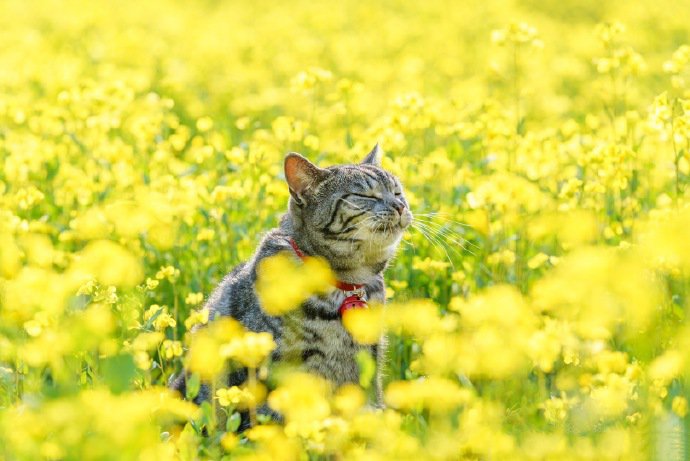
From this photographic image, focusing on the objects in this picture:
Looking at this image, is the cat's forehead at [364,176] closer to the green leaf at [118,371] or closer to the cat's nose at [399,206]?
the cat's nose at [399,206]

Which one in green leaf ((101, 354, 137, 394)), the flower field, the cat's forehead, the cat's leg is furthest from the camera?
the cat's forehead

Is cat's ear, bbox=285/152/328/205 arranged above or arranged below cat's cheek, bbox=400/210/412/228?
above

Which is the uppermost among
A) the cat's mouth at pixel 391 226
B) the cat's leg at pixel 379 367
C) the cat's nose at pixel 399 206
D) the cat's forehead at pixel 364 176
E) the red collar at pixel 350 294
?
the cat's forehead at pixel 364 176

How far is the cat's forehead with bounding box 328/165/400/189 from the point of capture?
5.32 meters

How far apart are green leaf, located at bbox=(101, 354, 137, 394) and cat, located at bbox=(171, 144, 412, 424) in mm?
1620

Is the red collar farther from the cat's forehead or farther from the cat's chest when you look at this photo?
the cat's forehead

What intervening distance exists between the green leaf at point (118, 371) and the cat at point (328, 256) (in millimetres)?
1620

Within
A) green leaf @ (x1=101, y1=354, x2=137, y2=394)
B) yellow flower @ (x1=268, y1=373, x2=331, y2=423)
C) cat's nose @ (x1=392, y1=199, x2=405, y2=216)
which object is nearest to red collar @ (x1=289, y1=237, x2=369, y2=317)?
cat's nose @ (x1=392, y1=199, x2=405, y2=216)

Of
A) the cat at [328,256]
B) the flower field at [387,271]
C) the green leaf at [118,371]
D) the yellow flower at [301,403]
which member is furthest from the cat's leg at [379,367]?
the green leaf at [118,371]

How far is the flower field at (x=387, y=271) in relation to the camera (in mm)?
3402

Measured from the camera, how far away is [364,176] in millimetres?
5359

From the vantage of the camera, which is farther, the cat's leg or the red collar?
the cat's leg

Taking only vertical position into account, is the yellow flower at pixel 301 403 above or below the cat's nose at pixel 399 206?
above

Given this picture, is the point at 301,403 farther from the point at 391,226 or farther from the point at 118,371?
the point at 391,226
